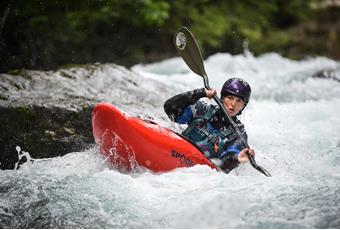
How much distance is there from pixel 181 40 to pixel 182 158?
4.69ft

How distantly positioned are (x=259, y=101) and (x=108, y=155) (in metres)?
4.10

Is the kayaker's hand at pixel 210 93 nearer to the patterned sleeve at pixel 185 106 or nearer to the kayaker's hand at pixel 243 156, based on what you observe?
the patterned sleeve at pixel 185 106

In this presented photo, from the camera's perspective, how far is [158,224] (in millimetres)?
2910

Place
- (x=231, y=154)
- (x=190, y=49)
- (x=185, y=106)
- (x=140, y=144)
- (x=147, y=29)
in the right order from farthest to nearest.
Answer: (x=147, y=29)
(x=190, y=49)
(x=185, y=106)
(x=231, y=154)
(x=140, y=144)

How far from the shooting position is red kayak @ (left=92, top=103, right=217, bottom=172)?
11.7ft

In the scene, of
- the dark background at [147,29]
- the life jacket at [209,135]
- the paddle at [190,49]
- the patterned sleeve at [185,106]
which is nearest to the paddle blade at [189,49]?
the paddle at [190,49]

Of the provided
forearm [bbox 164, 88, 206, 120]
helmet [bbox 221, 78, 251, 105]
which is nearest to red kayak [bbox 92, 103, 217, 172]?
forearm [bbox 164, 88, 206, 120]

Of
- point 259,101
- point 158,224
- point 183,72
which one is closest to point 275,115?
point 259,101

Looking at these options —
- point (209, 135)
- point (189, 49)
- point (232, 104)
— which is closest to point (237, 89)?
point (232, 104)

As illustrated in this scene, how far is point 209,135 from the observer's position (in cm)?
395

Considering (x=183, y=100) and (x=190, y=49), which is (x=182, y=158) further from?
(x=190, y=49)

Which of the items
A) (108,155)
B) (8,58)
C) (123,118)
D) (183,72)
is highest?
(123,118)

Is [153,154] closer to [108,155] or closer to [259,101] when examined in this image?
[108,155]

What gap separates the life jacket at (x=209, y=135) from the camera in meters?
3.93
